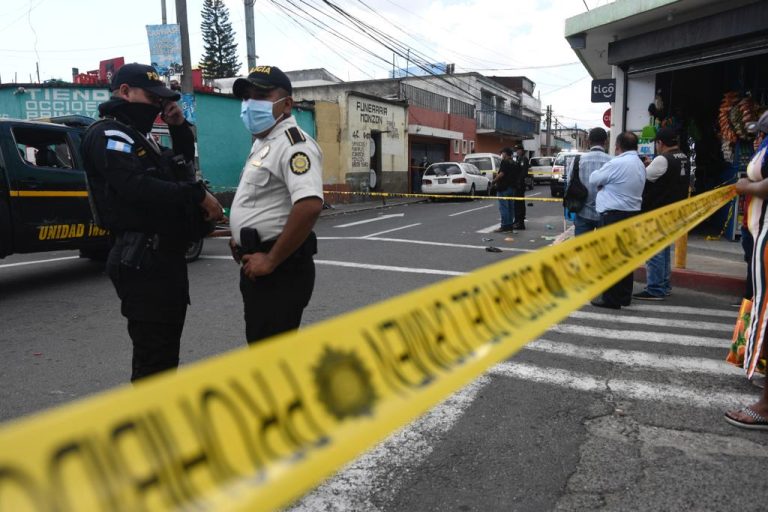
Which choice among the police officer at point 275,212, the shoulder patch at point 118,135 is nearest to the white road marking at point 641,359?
the police officer at point 275,212

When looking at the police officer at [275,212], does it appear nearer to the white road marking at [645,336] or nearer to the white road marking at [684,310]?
the white road marking at [645,336]

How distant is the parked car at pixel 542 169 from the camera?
125 feet

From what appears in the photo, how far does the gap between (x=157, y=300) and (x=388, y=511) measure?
55.1 inches

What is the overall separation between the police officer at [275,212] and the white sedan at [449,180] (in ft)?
68.4

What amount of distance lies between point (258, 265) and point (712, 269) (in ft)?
23.8

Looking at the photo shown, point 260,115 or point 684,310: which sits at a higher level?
point 260,115

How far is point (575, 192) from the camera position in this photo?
21.7 ft

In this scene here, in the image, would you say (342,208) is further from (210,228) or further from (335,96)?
(210,228)

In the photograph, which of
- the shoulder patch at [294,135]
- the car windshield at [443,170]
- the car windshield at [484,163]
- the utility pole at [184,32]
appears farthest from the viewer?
the car windshield at [484,163]

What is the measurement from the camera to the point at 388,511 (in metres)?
2.50

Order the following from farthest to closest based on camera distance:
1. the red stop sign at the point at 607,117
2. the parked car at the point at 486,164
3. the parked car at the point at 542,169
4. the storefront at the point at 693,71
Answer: the parked car at the point at 542,169
the parked car at the point at 486,164
the red stop sign at the point at 607,117
the storefront at the point at 693,71

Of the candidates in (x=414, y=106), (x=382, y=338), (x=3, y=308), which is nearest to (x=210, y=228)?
(x=382, y=338)

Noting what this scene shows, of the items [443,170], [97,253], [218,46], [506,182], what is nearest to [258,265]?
[97,253]

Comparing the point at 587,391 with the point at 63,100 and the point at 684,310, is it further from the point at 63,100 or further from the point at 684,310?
the point at 63,100
